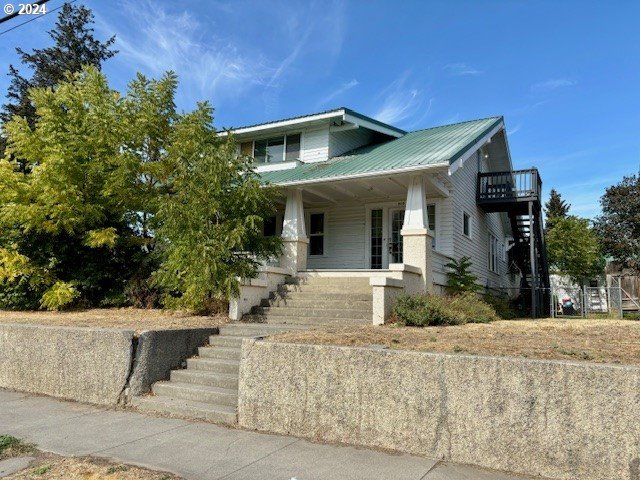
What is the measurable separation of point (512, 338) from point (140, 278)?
10259mm

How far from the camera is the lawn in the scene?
3914mm

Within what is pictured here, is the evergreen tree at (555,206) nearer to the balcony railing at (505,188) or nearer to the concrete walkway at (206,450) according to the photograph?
the balcony railing at (505,188)

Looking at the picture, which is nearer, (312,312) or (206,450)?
(206,450)

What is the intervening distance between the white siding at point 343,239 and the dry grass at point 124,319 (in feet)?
20.5

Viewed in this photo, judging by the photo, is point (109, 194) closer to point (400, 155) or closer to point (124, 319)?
point (124, 319)

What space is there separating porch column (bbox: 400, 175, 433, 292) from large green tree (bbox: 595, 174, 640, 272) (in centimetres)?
1721

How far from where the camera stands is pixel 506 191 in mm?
17281

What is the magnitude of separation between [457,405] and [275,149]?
1395 cm

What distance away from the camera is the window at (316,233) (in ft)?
53.4

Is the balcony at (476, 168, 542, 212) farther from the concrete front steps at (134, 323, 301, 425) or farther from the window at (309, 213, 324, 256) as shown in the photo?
the concrete front steps at (134, 323, 301, 425)

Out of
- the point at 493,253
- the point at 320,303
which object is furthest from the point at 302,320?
the point at 493,253

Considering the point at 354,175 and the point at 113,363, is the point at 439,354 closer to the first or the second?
the point at 113,363

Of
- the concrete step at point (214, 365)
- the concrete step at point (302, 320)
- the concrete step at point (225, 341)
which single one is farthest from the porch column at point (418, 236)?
the concrete step at point (214, 365)

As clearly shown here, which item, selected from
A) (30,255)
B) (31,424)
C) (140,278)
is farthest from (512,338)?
(30,255)
